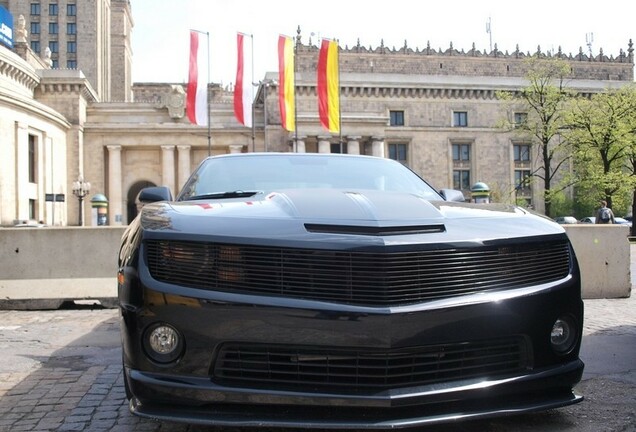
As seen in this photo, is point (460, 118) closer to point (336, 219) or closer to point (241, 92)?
point (241, 92)

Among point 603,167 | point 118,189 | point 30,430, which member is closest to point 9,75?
point 118,189

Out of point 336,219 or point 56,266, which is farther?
point 56,266

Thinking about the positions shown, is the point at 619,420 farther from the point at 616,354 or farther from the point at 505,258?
the point at 616,354

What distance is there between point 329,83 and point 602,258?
98.2 ft

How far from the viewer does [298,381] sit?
7.62 ft

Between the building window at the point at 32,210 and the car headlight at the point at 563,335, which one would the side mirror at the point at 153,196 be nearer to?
the car headlight at the point at 563,335

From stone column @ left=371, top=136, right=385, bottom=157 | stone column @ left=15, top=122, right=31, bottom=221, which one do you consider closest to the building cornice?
stone column @ left=15, top=122, right=31, bottom=221

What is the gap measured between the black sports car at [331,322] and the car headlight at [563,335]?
0.09m

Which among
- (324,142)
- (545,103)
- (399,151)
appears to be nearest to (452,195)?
(545,103)

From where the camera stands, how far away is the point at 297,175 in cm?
410

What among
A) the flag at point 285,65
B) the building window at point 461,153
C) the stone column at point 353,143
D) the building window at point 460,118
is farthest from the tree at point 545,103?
the building window at point 460,118

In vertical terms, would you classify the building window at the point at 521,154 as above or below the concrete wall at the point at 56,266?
above

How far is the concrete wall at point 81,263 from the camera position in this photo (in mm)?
7785

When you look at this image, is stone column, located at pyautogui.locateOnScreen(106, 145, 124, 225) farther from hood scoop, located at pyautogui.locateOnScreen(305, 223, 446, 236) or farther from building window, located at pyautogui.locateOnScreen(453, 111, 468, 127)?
hood scoop, located at pyautogui.locateOnScreen(305, 223, 446, 236)
